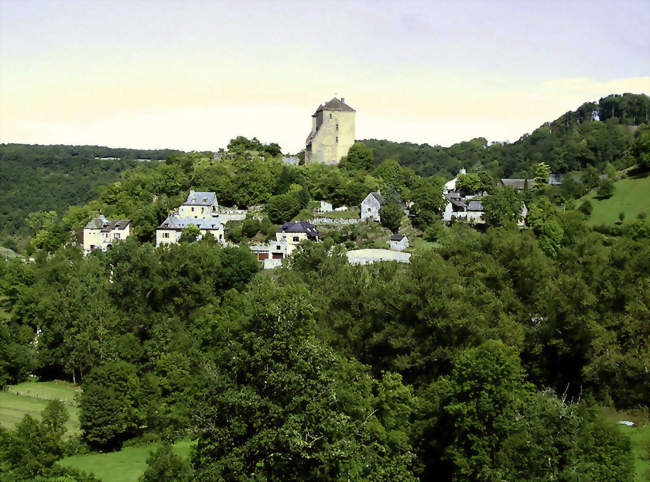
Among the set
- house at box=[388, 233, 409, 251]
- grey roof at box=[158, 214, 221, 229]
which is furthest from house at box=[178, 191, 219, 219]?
house at box=[388, 233, 409, 251]

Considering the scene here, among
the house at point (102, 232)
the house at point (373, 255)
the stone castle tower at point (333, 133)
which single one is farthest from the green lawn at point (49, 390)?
the stone castle tower at point (333, 133)

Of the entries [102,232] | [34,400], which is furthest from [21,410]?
[102,232]

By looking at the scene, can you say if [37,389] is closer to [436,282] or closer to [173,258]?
[173,258]

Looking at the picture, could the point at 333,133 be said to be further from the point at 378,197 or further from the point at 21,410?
the point at 21,410

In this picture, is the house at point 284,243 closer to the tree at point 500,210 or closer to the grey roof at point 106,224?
the grey roof at point 106,224

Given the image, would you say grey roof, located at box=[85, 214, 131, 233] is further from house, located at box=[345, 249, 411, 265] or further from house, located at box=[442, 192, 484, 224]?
house, located at box=[442, 192, 484, 224]

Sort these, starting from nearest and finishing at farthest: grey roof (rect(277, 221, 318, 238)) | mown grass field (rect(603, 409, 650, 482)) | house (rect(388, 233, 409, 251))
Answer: mown grass field (rect(603, 409, 650, 482))
grey roof (rect(277, 221, 318, 238))
house (rect(388, 233, 409, 251))

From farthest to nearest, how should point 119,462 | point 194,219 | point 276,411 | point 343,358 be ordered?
point 194,219 < point 119,462 < point 343,358 < point 276,411
